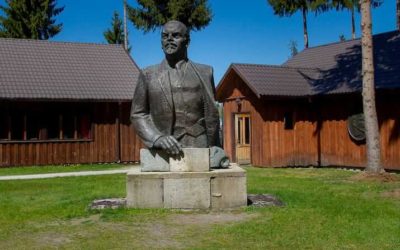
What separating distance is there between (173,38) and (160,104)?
1.11m

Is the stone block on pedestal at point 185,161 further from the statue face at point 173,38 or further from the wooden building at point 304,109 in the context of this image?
the wooden building at point 304,109

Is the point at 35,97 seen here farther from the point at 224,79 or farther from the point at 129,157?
the point at 224,79

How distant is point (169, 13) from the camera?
1464 inches

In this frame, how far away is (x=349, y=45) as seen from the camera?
23.8m

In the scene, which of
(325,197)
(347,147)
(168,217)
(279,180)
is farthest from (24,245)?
(347,147)

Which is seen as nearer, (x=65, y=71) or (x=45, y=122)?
(x=45, y=122)

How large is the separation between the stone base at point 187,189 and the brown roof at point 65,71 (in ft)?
46.2

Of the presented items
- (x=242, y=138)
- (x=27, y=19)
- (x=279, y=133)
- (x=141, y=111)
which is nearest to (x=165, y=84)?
(x=141, y=111)

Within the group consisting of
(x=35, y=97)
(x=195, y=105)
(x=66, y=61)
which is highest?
(x=66, y=61)

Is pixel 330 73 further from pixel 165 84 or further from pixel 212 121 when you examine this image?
pixel 165 84

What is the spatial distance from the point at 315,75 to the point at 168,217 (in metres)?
16.0

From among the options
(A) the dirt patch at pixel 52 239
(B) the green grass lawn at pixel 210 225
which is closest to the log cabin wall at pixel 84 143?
(B) the green grass lawn at pixel 210 225

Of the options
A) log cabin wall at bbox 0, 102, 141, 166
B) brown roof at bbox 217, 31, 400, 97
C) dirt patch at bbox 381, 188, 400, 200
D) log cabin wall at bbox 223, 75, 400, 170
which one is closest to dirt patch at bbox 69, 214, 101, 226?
dirt patch at bbox 381, 188, 400, 200

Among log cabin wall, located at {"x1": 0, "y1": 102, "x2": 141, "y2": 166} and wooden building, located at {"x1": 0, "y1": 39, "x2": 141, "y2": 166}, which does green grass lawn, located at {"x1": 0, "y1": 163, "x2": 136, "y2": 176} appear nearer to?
log cabin wall, located at {"x1": 0, "y1": 102, "x2": 141, "y2": 166}
